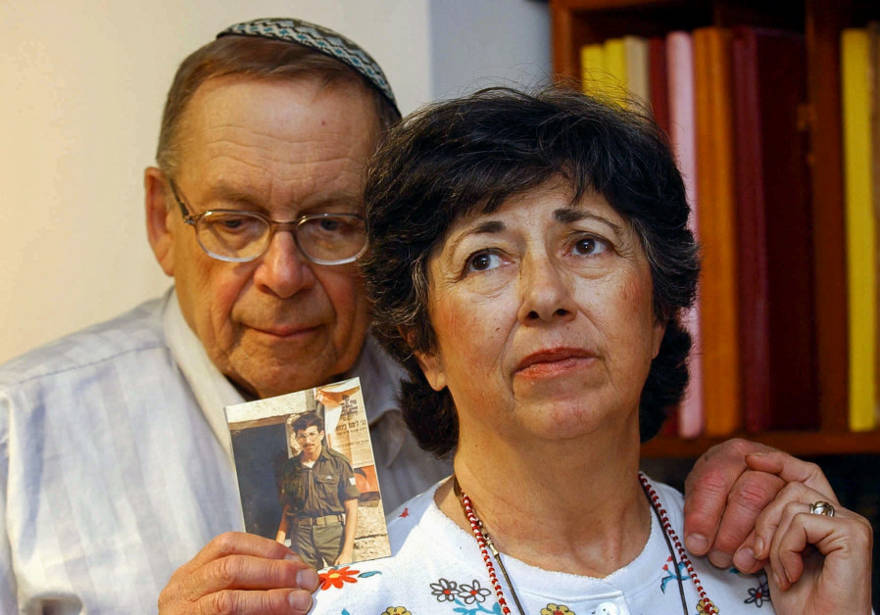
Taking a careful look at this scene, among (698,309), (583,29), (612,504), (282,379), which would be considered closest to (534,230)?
(612,504)

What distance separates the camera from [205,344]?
215 centimetres

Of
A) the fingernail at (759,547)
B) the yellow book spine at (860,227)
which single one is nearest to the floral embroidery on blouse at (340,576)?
the fingernail at (759,547)

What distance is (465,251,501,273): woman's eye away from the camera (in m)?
1.60

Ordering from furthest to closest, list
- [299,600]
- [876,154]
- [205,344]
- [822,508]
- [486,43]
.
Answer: [486,43], [876,154], [205,344], [822,508], [299,600]

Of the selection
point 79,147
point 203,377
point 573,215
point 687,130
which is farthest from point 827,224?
point 79,147

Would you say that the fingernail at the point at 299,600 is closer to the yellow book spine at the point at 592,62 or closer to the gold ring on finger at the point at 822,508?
the gold ring on finger at the point at 822,508

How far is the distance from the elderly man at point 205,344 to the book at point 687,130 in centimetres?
53

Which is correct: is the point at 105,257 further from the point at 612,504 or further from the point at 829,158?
the point at 829,158

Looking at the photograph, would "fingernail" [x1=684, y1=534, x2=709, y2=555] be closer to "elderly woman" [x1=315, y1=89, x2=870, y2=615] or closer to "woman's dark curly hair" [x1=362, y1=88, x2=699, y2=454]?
"elderly woman" [x1=315, y1=89, x2=870, y2=615]

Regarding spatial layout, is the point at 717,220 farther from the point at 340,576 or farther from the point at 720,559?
the point at 340,576

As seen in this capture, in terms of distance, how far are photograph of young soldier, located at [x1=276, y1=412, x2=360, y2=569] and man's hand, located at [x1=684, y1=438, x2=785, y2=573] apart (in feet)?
1.76

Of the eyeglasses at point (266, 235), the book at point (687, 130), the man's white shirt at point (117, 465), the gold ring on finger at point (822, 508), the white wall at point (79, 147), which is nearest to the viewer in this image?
the gold ring on finger at point (822, 508)

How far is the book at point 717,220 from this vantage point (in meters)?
2.33

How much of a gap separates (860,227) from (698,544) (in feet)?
2.89
